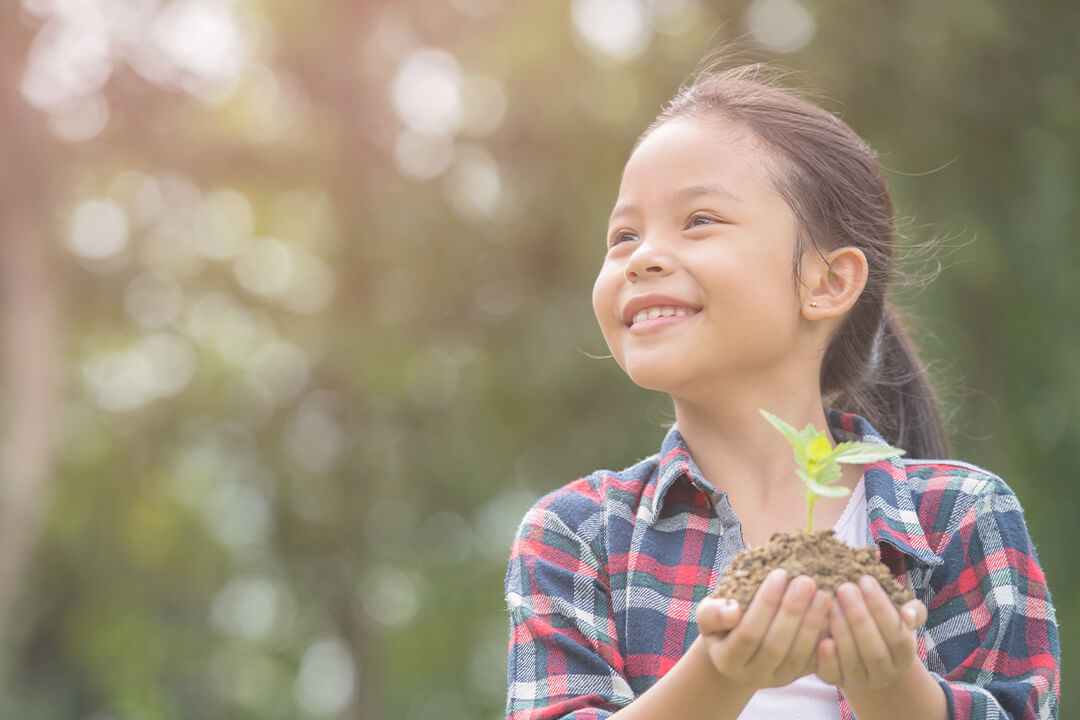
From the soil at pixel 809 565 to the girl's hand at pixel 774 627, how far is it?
0.02 meters

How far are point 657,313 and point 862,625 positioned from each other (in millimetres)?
763

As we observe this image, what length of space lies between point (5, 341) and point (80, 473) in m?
1.86

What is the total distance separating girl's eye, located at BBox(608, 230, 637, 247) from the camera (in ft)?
7.34

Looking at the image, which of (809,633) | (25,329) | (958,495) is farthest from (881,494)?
(25,329)

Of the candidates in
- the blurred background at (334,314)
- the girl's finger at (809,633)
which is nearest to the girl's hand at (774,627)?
the girl's finger at (809,633)

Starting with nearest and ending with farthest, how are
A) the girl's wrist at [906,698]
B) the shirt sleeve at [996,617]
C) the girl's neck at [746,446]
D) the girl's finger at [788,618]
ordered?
the girl's finger at [788,618], the girl's wrist at [906,698], the shirt sleeve at [996,617], the girl's neck at [746,446]

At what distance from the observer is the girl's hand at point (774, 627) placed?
1.51 meters

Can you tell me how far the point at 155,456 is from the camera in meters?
11.7

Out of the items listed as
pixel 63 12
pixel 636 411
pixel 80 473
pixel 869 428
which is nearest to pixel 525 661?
pixel 869 428

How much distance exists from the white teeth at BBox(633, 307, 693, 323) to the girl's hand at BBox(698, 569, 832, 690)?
665 millimetres

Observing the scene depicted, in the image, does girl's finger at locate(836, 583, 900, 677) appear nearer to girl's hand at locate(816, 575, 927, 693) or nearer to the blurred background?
girl's hand at locate(816, 575, 927, 693)

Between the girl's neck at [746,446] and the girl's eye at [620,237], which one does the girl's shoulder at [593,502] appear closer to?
the girl's neck at [746,446]

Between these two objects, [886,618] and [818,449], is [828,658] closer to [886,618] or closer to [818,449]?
[886,618]

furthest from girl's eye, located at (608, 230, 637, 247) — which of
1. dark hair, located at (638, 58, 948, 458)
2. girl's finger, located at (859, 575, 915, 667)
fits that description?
girl's finger, located at (859, 575, 915, 667)
